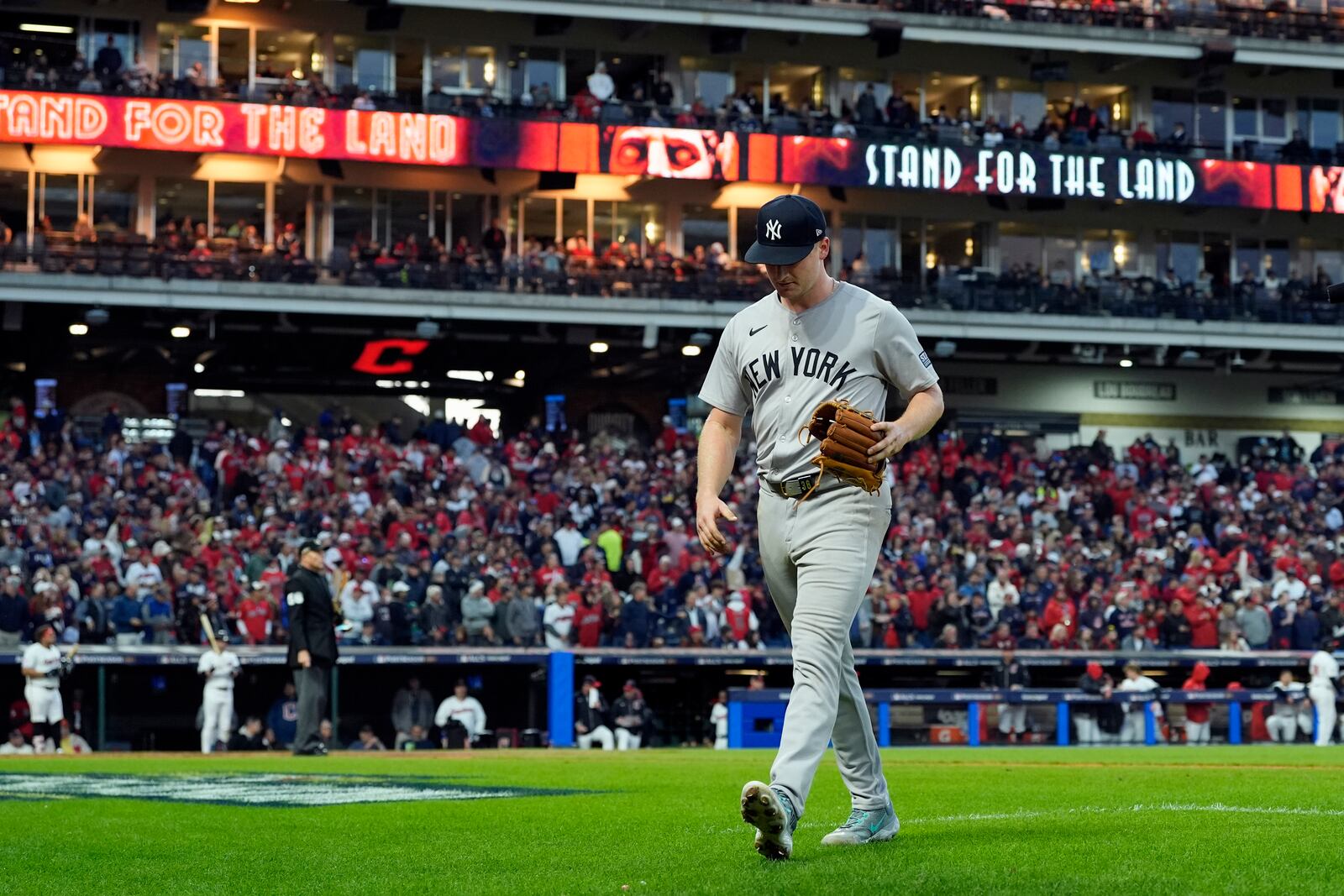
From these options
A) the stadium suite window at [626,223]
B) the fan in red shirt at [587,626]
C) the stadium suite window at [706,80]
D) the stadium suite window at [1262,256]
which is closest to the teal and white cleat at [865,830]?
the fan in red shirt at [587,626]

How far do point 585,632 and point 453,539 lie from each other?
9.77 ft

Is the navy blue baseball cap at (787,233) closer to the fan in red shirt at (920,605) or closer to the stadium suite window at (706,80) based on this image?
the fan in red shirt at (920,605)

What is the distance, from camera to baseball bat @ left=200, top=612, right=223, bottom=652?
21.8m

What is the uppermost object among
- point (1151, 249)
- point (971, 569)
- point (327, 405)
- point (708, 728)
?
point (1151, 249)

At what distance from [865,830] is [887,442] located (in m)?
1.35

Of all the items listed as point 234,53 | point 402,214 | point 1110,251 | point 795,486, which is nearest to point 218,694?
point 795,486

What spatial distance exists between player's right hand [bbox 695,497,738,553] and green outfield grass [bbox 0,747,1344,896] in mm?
1019

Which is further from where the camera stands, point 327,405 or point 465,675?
point 327,405

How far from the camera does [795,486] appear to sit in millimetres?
6426

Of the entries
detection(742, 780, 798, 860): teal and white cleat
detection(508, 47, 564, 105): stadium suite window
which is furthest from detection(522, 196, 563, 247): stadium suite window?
detection(742, 780, 798, 860): teal and white cleat

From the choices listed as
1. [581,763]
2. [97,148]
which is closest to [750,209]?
[97,148]

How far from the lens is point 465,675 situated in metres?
26.5

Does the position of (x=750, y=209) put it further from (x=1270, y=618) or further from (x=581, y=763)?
(x=581, y=763)

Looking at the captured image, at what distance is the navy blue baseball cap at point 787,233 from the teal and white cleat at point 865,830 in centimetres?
191
